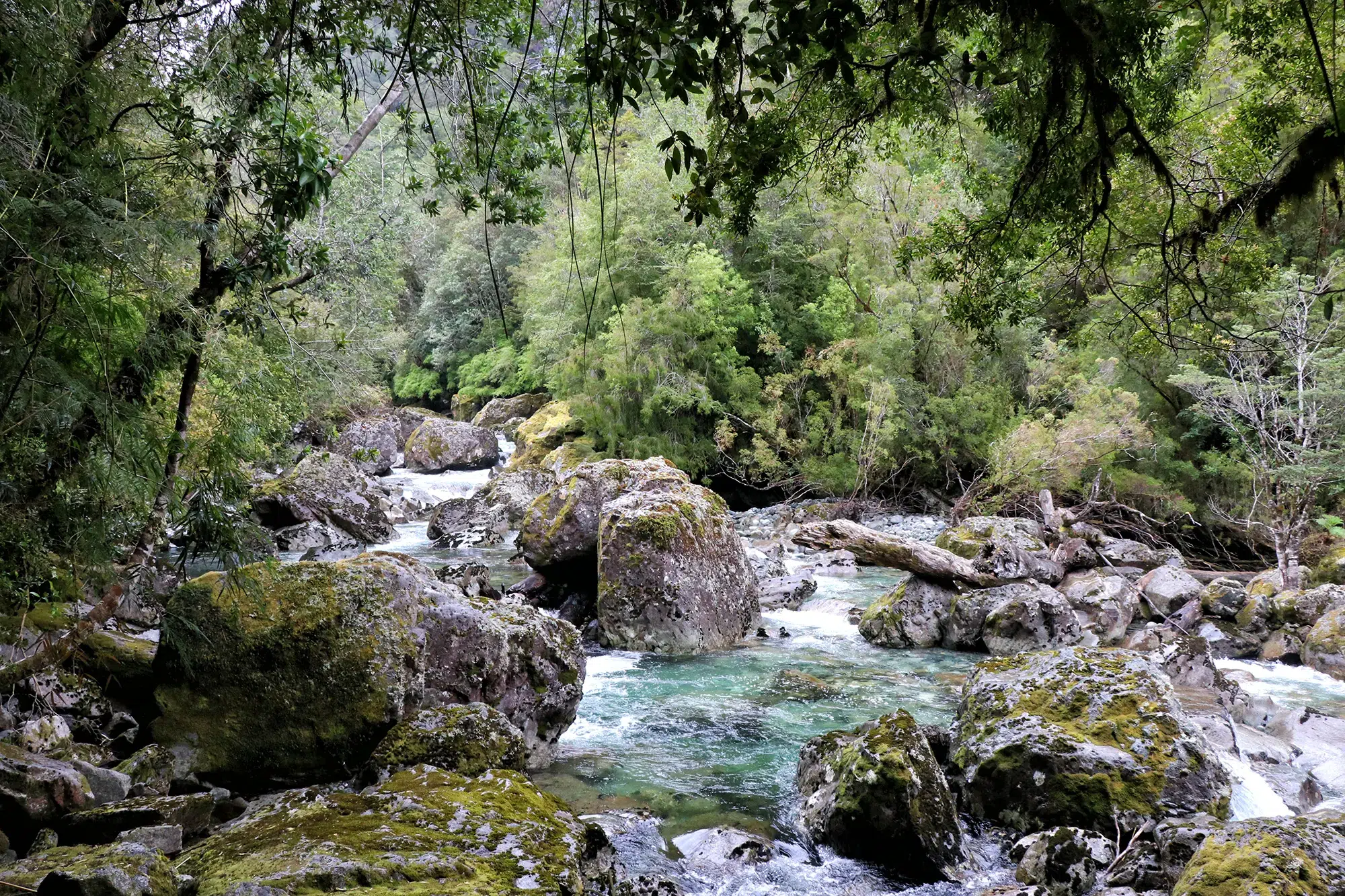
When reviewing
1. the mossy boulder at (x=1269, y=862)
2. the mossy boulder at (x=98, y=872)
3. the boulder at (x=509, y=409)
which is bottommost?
the mossy boulder at (x=1269, y=862)

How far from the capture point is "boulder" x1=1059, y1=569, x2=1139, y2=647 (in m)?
10.1

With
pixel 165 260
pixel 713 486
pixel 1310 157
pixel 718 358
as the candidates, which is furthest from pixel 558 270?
pixel 1310 157

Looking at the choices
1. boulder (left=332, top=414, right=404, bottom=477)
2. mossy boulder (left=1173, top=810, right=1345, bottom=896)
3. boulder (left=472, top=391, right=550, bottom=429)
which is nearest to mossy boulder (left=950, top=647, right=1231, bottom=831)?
mossy boulder (left=1173, top=810, right=1345, bottom=896)

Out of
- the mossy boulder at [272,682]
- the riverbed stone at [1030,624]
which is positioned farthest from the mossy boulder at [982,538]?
the mossy boulder at [272,682]

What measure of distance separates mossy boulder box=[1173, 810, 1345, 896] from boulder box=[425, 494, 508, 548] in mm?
14819

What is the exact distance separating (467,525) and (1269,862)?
16.6m

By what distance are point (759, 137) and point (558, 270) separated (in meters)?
21.3

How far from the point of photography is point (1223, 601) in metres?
11.4

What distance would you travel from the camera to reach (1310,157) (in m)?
2.93

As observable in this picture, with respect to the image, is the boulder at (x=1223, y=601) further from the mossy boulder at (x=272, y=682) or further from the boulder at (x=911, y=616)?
the mossy boulder at (x=272, y=682)

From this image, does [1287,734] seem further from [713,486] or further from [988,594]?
[713,486]

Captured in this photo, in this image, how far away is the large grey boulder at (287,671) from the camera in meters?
5.05

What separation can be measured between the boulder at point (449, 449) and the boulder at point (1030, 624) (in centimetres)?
2119

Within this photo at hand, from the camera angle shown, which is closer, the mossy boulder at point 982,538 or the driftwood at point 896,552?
the driftwood at point 896,552
